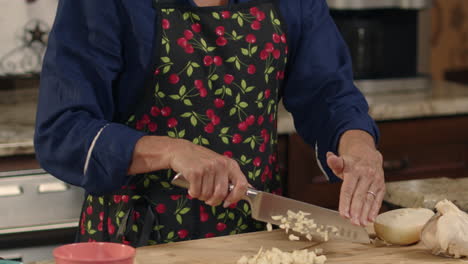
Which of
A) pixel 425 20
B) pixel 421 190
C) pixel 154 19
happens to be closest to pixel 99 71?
pixel 154 19

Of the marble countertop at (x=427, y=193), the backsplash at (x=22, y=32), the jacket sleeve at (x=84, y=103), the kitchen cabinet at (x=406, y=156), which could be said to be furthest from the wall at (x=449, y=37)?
the jacket sleeve at (x=84, y=103)

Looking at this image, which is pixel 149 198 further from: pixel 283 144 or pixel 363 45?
pixel 363 45

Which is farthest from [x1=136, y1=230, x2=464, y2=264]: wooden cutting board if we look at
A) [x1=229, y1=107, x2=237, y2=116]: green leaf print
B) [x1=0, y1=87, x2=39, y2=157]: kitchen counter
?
[x1=0, y1=87, x2=39, y2=157]: kitchen counter

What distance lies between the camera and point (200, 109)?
1.45m

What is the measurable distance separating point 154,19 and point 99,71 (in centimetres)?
14

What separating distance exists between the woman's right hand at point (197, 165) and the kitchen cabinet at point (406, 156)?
3.59ft

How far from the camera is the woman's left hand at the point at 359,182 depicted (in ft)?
4.41

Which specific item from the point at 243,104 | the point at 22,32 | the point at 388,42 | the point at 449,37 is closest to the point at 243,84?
the point at 243,104

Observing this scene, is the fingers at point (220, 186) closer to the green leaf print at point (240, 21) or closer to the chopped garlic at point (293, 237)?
the chopped garlic at point (293, 237)

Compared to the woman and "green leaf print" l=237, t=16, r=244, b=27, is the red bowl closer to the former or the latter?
the woman

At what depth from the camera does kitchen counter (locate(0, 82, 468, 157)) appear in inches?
90.2

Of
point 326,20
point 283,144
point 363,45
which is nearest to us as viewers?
point 326,20

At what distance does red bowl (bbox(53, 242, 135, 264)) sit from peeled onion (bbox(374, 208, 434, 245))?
49 cm

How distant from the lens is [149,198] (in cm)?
144
